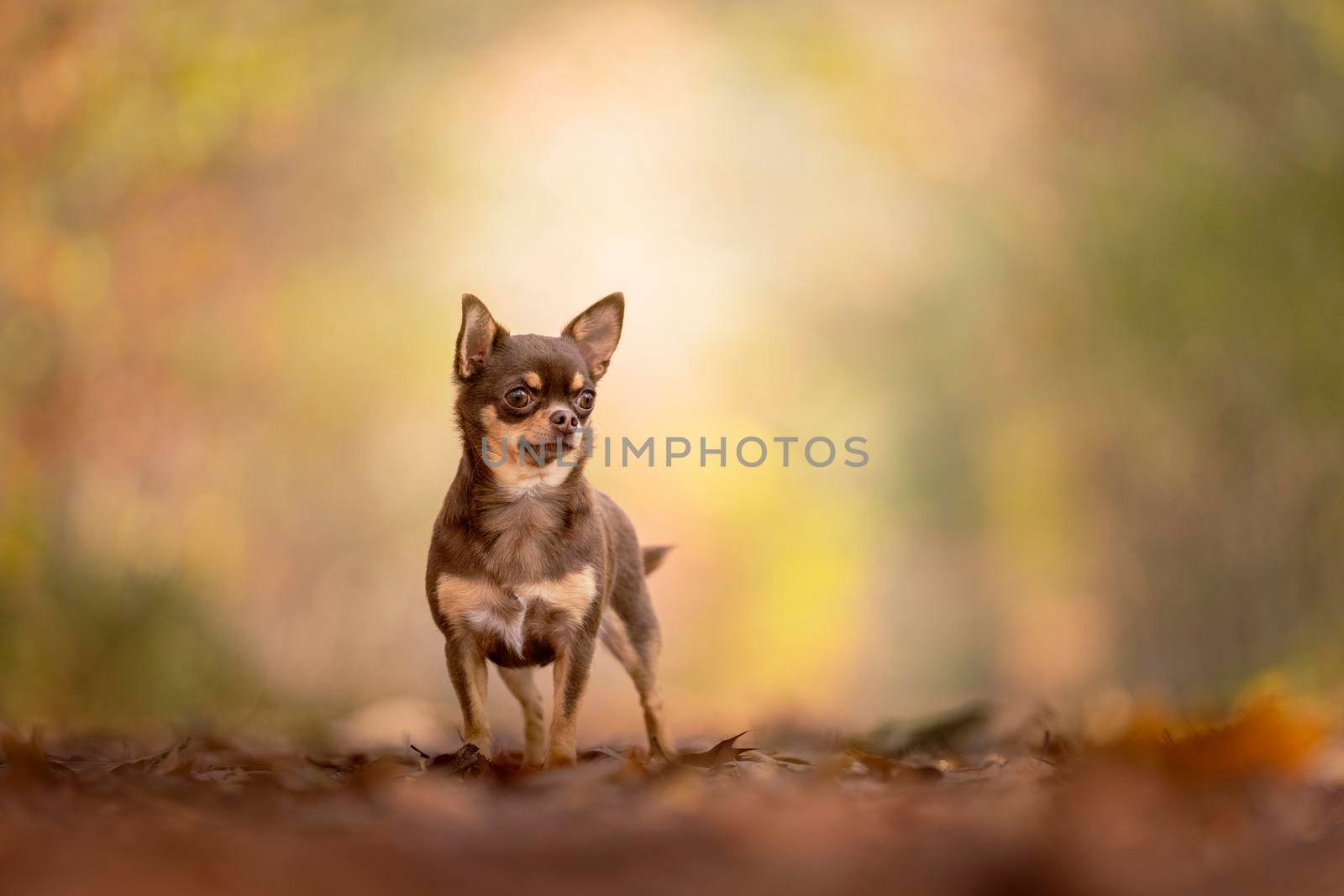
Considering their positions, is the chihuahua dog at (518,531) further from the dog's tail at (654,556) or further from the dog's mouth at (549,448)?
the dog's tail at (654,556)

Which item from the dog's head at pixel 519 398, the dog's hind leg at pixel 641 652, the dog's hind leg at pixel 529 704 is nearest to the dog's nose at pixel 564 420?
the dog's head at pixel 519 398

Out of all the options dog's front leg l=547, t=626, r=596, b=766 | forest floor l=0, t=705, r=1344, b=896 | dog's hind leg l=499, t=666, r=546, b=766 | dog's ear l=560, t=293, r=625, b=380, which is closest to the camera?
forest floor l=0, t=705, r=1344, b=896

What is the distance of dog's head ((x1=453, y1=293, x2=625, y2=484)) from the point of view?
3752 mm

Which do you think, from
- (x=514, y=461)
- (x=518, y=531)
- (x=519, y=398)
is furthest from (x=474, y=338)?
(x=518, y=531)

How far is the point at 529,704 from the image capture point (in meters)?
4.44

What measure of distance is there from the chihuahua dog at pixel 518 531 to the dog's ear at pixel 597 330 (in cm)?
16

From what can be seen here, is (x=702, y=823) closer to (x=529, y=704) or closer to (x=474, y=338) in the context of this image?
(x=474, y=338)

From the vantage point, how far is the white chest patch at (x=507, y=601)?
12.1 ft

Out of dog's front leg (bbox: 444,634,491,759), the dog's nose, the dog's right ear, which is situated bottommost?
dog's front leg (bbox: 444,634,491,759)

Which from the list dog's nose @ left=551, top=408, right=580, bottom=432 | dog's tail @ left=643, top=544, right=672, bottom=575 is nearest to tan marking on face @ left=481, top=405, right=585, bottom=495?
dog's nose @ left=551, top=408, right=580, bottom=432

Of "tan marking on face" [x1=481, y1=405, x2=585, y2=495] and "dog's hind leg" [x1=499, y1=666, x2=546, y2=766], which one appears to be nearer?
"tan marking on face" [x1=481, y1=405, x2=585, y2=495]

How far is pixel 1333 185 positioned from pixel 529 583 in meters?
4.90

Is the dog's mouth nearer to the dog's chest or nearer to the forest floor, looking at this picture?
the dog's chest

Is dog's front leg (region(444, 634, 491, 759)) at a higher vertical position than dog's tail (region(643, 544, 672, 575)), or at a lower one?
lower
